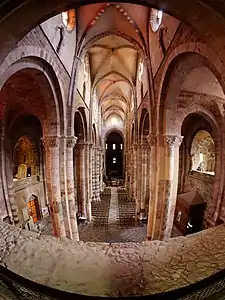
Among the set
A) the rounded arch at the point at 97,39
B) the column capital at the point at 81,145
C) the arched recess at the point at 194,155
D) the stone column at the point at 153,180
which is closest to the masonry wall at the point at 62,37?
the rounded arch at the point at 97,39

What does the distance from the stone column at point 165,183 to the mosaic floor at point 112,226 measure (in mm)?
3073

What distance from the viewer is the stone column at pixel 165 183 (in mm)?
8250

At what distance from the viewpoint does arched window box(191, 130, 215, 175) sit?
1469 centimetres

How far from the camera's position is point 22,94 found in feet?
27.5

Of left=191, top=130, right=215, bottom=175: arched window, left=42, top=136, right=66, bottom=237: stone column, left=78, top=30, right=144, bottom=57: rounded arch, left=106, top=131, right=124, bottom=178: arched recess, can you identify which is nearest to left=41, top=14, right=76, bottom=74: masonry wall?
left=78, top=30, right=144, bottom=57: rounded arch

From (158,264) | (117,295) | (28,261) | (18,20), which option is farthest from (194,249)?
(18,20)

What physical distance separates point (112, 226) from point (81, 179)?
13.0ft

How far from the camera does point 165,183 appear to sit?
8391 millimetres

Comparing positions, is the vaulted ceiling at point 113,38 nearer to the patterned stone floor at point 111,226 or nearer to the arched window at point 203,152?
the arched window at point 203,152

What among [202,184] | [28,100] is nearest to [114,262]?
[28,100]

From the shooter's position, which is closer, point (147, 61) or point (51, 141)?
point (51, 141)

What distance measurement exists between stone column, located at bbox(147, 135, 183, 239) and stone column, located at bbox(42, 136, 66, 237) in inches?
159

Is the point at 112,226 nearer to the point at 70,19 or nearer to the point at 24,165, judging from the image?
the point at 24,165

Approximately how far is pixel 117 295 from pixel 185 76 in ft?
23.7
